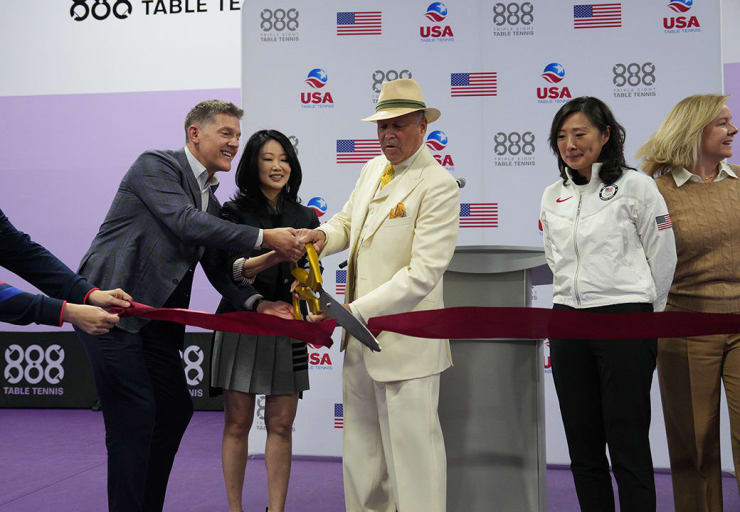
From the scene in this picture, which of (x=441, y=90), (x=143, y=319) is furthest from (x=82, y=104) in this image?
(x=143, y=319)

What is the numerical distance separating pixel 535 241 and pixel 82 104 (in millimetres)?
4551

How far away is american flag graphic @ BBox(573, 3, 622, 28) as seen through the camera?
4.61 m

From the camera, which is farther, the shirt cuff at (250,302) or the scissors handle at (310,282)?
the shirt cuff at (250,302)

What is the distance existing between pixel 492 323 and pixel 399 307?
36cm

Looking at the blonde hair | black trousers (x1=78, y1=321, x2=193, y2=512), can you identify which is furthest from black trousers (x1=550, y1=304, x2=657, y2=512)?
black trousers (x1=78, y1=321, x2=193, y2=512)

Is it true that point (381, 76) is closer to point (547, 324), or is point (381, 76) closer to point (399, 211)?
point (399, 211)

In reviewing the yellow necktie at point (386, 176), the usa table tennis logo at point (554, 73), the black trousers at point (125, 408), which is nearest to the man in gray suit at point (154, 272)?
the black trousers at point (125, 408)

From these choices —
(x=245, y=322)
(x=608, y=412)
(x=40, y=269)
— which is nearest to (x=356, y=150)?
(x=245, y=322)

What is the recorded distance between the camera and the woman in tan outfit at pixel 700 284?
2846 millimetres

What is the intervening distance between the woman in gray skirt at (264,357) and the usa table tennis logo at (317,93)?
1.52m

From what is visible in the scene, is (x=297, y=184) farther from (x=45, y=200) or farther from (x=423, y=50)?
(x=45, y=200)

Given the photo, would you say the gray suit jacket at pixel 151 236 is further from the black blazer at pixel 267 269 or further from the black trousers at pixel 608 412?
the black trousers at pixel 608 412

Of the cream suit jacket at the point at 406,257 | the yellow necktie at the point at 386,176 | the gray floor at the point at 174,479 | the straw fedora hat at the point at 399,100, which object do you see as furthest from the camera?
the gray floor at the point at 174,479

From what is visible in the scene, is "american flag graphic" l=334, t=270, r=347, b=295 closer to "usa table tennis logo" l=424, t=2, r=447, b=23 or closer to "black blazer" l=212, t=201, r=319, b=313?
"black blazer" l=212, t=201, r=319, b=313
